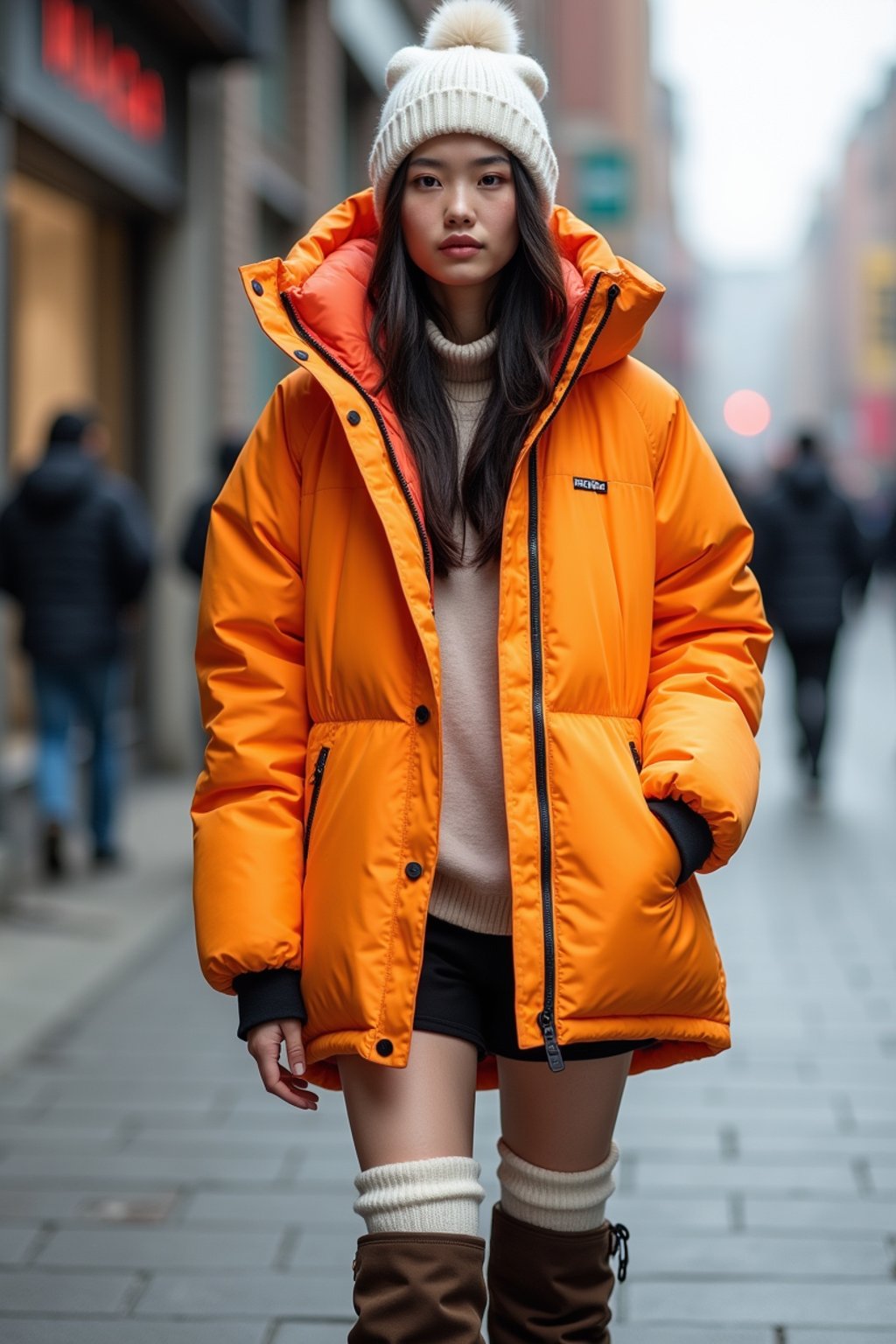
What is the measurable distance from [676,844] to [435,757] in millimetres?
335

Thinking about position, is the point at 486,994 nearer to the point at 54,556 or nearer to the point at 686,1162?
the point at 686,1162

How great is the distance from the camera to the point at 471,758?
2.69m

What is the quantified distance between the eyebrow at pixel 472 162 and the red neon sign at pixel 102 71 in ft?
20.1

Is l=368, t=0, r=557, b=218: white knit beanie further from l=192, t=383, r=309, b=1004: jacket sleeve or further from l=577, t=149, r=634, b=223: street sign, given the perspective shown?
l=577, t=149, r=634, b=223: street sign

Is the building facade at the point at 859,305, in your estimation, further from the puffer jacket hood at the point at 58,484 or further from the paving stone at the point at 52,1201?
the paving stone at the point at 52,1201

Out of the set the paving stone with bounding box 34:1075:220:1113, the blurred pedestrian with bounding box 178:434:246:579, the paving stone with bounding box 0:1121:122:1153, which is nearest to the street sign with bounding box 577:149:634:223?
the blurred pedestrian with bounding box 178:434:246:579

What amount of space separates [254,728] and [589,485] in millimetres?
549

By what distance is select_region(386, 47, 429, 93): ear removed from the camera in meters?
2.88

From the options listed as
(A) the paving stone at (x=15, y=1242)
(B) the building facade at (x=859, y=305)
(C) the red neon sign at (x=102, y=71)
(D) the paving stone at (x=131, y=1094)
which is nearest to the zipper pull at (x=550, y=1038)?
(A) the paving stone at (x=15, y=1242)

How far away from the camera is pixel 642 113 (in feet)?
198

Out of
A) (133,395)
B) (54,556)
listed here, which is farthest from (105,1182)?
(133,395)

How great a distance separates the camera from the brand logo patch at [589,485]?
272 cm

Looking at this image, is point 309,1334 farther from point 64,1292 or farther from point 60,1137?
point 60,1137

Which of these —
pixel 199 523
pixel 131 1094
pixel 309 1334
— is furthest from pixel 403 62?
pixel 199 523
